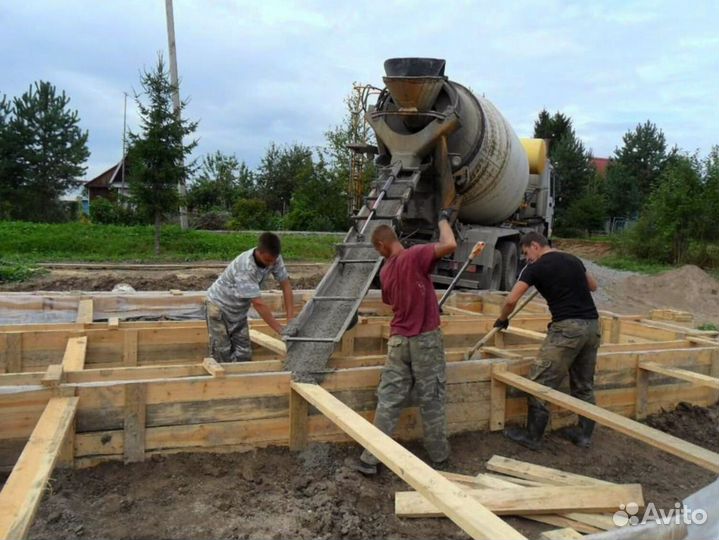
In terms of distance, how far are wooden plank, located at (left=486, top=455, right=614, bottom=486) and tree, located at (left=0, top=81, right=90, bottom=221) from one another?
86.1ft

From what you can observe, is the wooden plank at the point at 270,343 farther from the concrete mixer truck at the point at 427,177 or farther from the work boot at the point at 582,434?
the work boot at the point at 582,434

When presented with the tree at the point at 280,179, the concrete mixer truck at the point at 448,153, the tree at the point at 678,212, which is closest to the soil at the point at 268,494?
the concrete mixer truck at the point at 448,153

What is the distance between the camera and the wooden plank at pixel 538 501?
3.32m

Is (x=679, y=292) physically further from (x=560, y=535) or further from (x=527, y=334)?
(x=560, y=535)

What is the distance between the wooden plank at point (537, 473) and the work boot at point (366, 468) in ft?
2.51

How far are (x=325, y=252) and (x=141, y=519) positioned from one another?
652 inches

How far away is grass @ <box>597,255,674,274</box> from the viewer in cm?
2087

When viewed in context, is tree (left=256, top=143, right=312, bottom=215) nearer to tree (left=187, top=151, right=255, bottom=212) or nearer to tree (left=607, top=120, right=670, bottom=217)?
tree (left=187, top=151, right=255, bottom=212)

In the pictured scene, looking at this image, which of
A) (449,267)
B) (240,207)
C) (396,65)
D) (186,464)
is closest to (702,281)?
(449,267)

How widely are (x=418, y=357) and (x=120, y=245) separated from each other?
16.1 meters

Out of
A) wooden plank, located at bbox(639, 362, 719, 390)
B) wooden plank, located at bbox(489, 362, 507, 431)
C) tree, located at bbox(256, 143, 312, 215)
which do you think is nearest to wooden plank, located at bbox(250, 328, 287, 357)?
wooden plank, located at bbox(489, 362, 507, 431)

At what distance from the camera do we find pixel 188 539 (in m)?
2.97

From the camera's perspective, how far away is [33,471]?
264cm

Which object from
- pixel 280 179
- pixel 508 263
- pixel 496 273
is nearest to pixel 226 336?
pixel 496 273
